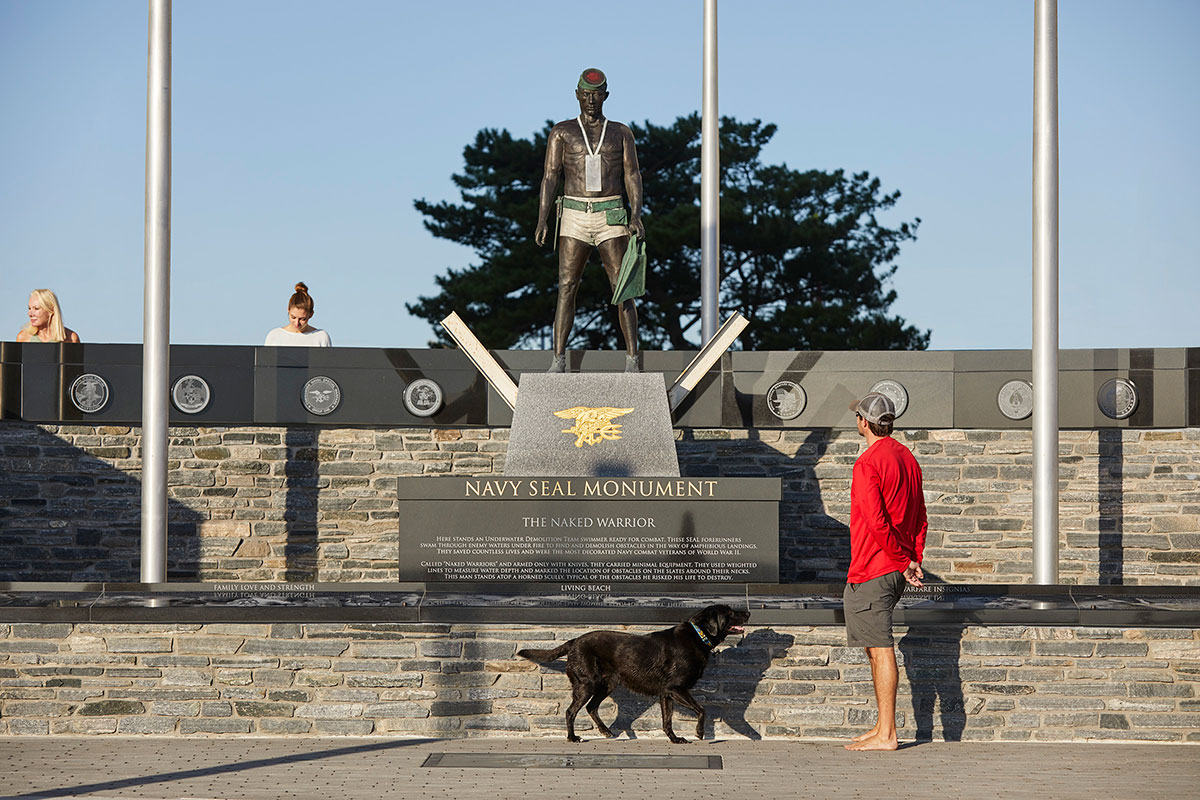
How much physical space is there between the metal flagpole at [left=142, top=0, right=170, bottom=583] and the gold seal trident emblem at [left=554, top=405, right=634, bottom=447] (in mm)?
3028

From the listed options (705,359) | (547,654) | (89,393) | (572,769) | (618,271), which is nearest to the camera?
(572,769)

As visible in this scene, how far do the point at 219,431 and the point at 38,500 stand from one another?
72.4 inches

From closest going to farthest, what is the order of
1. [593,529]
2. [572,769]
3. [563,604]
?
[572,769] → [563,604] → [593,529]

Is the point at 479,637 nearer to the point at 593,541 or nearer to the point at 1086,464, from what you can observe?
the point at 593,541

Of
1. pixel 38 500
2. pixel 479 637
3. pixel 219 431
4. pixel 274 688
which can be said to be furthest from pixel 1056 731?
pixel 38 500

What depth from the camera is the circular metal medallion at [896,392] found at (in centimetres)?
1305

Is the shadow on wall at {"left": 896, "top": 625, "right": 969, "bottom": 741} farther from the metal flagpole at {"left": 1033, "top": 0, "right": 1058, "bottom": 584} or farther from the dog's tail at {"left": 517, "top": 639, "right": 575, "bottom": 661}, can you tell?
the metal flagpole at {"left": 1033, "top": 0, "right": 1058, "bottom": 584}

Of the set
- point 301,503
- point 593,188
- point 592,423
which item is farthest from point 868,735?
point 301,503

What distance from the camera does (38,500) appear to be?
42.2ft

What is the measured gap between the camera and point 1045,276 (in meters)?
10.1

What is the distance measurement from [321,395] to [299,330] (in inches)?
26.7

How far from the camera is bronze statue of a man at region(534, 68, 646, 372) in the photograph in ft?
35.2

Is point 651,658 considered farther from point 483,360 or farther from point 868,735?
point 483,360

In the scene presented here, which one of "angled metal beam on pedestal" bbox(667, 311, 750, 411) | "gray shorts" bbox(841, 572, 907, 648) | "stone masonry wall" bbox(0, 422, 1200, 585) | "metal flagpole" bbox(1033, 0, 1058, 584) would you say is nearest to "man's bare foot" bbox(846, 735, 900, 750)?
"gray shorts" bbox(841, 572, 907, 648)
